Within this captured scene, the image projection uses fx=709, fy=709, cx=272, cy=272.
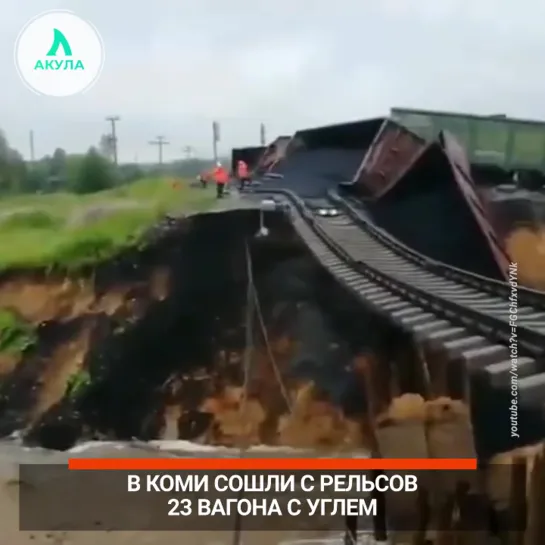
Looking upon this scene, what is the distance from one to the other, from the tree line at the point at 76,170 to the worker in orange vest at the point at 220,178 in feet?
0.11

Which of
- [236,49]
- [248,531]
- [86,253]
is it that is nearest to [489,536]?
[248,531]

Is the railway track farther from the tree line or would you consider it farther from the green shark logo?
the green shark logo

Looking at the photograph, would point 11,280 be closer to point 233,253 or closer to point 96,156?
point 96,156

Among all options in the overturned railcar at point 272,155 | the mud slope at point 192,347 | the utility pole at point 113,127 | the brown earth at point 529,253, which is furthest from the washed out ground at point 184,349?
the brown earth at point 529,253

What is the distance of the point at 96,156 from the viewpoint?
163cm

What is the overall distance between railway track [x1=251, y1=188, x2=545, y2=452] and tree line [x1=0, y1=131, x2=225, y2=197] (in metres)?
0.26

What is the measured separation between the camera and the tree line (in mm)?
1627

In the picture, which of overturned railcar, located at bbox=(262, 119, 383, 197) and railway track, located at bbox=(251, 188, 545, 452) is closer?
railway track, located at bbox=(251, 188, 545, 452)

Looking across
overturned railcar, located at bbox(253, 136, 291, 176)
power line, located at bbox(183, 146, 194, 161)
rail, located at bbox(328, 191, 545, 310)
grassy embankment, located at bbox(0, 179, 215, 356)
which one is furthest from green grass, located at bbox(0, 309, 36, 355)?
rail, located at bbox(328, 191, 545, 310)

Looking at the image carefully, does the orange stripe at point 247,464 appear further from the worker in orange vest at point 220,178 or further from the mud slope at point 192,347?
the worker in orange vest at point 220,178

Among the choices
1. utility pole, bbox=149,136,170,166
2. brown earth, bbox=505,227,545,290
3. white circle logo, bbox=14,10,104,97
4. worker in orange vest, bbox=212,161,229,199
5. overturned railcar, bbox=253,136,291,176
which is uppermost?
white circle logo, bbox=14,10,104,97

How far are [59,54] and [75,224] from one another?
1.24 feet

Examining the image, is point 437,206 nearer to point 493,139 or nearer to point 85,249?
point 493,139

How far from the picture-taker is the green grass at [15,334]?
166 centimetres
